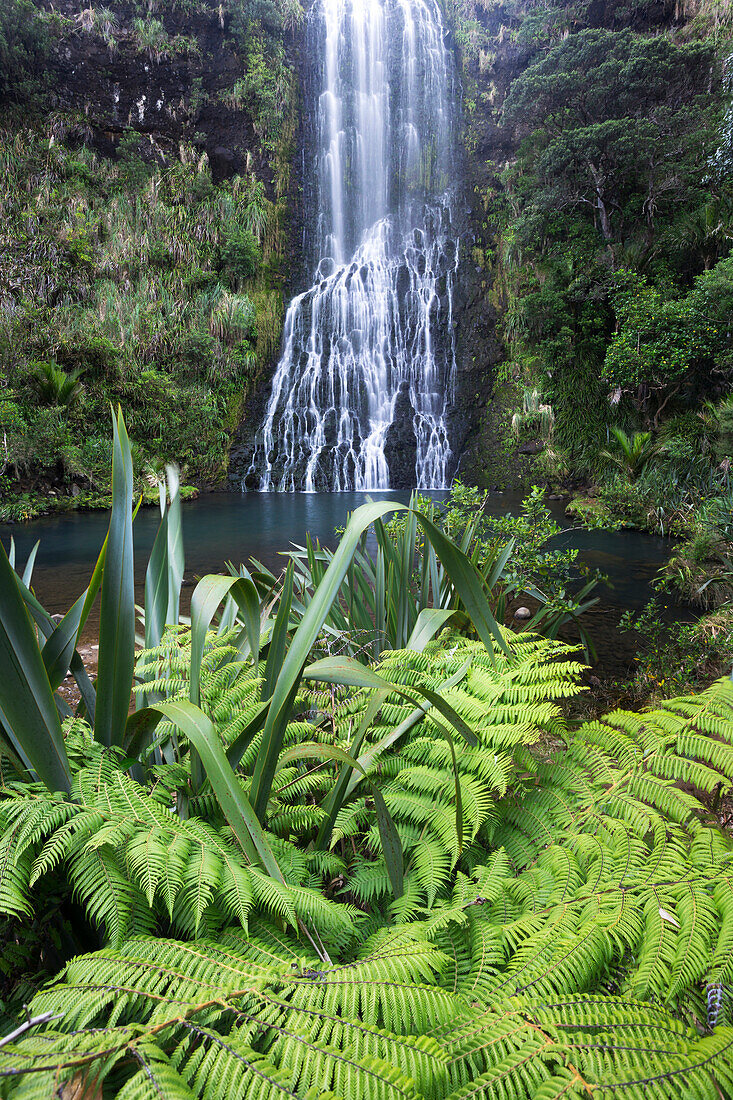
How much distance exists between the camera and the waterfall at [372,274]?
50.1 ft

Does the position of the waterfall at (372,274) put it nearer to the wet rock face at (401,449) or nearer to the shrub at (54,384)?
the wet rock face at (401,449)

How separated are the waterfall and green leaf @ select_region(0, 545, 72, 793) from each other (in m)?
14.1

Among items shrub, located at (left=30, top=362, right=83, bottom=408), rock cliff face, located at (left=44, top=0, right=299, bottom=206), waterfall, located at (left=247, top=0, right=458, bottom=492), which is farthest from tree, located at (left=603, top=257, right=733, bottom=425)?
rock cliff face, located at (left=44, top=0, right=299, bottom=206)

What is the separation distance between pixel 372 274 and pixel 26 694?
18.1 metres

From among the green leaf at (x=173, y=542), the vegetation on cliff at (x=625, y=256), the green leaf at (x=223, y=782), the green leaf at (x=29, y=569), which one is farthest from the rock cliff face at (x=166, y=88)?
A: the green leaf at (x=223, y=782)

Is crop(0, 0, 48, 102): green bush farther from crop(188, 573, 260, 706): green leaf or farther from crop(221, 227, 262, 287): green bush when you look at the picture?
crop(188, 573, 260, 706): green leaf

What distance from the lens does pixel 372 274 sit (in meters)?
16.4

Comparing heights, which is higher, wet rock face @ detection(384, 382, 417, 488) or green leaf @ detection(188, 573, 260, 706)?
wet rock face @ detection(384, 382, 417, 488)

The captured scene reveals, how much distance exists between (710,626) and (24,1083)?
13.4ft

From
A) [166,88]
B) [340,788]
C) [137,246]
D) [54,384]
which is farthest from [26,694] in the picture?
[166,88]

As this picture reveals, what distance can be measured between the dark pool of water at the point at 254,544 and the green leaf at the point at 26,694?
2.84 meters


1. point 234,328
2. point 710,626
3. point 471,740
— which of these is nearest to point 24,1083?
point 471,740

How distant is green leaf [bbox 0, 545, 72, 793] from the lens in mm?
777

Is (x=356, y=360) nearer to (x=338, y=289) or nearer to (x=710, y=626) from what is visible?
(x=338, y=289)
